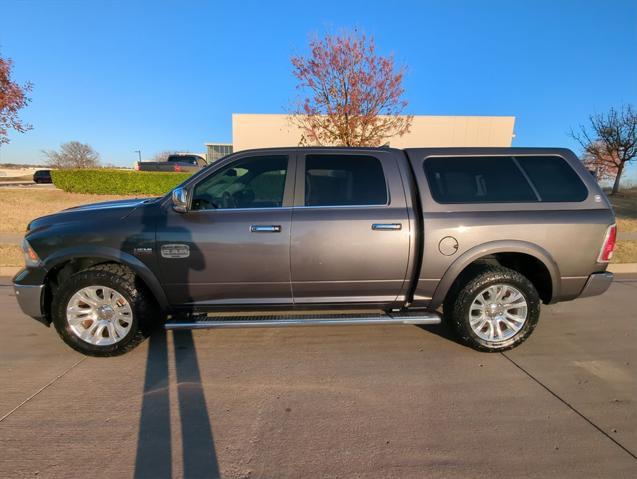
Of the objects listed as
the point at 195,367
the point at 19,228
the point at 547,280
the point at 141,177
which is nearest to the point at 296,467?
the point at 195,367

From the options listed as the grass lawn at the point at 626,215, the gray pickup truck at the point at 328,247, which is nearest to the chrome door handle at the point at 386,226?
the gray pickup truck at the point at 328,247

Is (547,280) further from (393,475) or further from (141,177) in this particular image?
(141,177)

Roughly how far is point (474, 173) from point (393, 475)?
284 cm

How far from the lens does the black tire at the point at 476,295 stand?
11.6ft

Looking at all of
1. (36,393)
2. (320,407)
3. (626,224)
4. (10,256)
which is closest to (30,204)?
(10,256)

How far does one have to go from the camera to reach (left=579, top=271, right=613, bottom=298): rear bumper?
3.61 meters

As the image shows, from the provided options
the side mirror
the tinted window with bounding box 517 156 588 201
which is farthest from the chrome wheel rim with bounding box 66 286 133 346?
the tinted window with bounding box 517 156 588 201

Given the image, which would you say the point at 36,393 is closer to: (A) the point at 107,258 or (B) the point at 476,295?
(A) the point at 107,258

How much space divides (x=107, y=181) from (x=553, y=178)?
656 inches

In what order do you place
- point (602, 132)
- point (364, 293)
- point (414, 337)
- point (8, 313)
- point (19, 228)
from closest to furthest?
point (364, 293)
point (414, 337)
point (8, 313)
point (19, 228)
point (602, 132)

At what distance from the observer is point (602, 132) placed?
2191cm

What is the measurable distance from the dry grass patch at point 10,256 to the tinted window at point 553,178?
8102mm

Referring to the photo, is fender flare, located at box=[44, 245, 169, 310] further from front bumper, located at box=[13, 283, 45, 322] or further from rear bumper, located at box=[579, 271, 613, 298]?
rear bumper, located at box=[579, 271, 613, 298]

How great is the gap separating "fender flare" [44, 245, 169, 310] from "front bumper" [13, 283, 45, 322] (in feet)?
0.73
